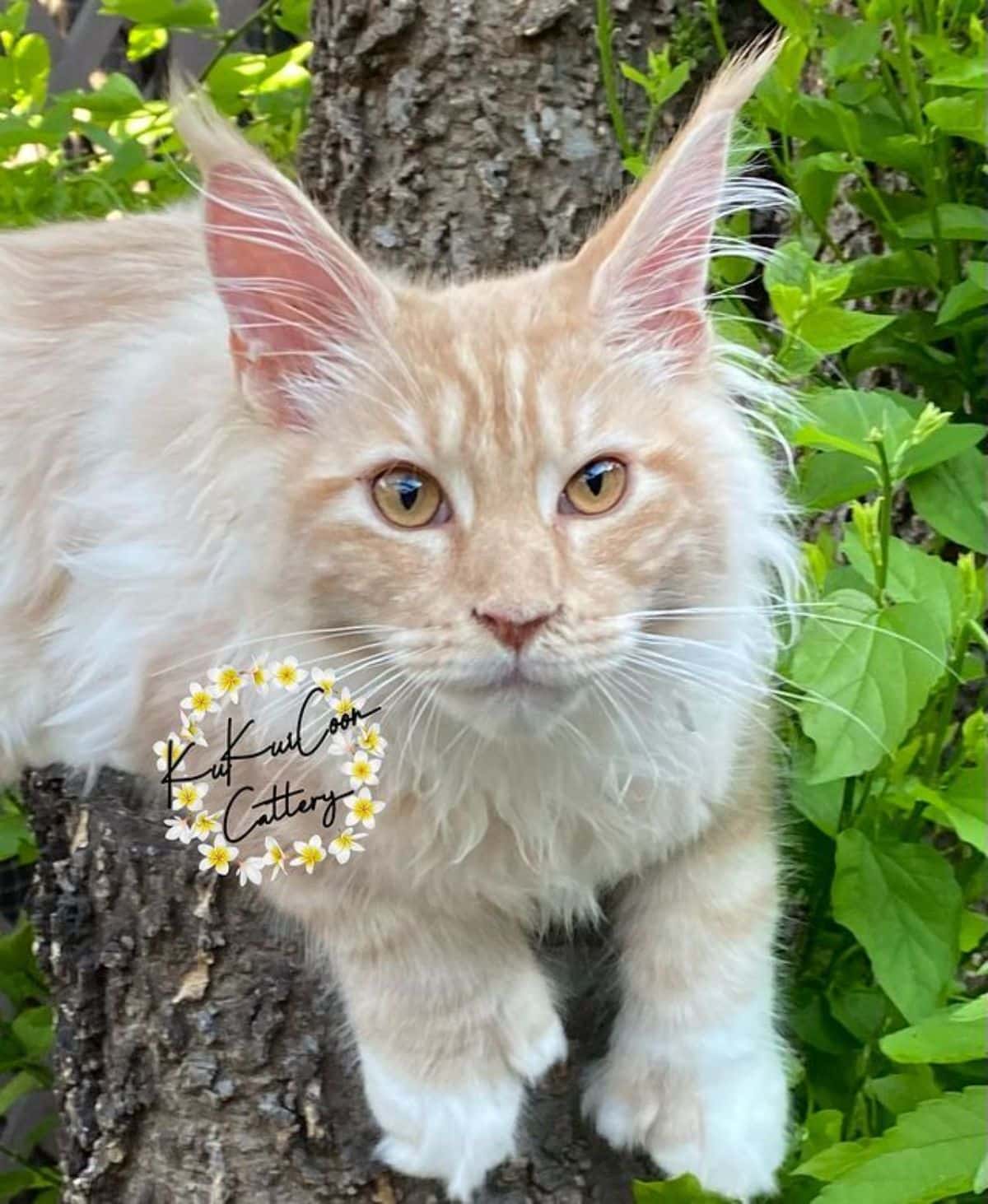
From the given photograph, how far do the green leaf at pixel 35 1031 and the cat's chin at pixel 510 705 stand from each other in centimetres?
110

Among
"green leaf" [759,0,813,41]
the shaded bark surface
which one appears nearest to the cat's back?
the shaded bark surface

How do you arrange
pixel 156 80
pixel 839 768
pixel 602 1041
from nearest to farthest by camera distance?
1. pixel 839 768
2. pixel 602 1041
3. pixel 156 80

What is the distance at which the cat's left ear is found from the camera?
95cm

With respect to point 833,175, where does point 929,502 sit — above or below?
below

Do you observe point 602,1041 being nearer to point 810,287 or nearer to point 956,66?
point 810,287

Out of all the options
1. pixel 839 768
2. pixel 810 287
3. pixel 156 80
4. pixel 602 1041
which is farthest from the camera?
pixel 156 80

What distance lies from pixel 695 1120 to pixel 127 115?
1.49 metres

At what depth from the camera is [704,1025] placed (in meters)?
1.15

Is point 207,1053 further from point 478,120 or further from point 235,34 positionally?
point 235,34

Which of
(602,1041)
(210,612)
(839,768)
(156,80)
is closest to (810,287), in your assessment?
(839,768)

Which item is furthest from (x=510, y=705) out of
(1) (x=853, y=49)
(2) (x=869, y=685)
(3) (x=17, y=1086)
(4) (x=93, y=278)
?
(3) (x=17, y=1086)

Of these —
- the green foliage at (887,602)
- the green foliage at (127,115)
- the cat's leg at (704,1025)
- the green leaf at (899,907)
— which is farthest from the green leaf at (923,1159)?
the green foliage at (127,115)

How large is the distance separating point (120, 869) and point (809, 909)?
644mm

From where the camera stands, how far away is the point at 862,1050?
122cm
